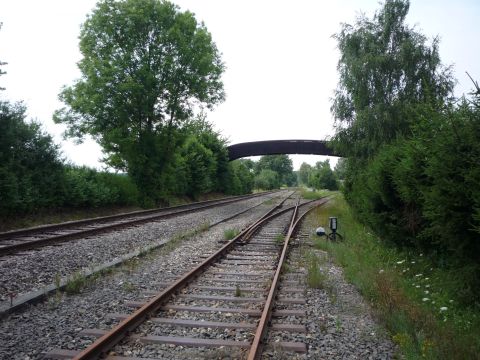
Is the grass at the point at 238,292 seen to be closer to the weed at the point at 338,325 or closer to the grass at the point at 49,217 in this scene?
the weed at the point at 338,325

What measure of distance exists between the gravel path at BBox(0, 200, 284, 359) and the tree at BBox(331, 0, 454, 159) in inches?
505

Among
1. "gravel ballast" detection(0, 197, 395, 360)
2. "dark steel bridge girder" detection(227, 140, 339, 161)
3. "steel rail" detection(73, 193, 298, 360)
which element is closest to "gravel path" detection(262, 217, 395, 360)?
"gravel ballast" detection(0, 197, 395, 360)

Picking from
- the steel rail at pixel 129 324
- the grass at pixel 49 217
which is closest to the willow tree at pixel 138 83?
the grass at pixel 49 217

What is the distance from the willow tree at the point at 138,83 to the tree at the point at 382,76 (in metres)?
10.4

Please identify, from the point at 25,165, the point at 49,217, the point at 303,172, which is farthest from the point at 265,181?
the point at 303,172

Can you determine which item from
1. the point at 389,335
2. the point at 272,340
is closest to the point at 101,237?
the point at 272,340

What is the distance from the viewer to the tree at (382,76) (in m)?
18.1

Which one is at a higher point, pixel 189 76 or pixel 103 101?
pixel 189 76

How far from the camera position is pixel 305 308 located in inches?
227

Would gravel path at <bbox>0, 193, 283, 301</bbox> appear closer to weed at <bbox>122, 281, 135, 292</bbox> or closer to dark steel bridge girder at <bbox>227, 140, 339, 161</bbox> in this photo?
weed at <bbox>122, 281, 135, 292</bbox>

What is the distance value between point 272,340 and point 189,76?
22840 millimetres

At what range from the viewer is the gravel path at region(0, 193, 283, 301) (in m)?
6.68

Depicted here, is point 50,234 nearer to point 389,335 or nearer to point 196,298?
point 196,298

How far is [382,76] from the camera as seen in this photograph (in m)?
19.2
